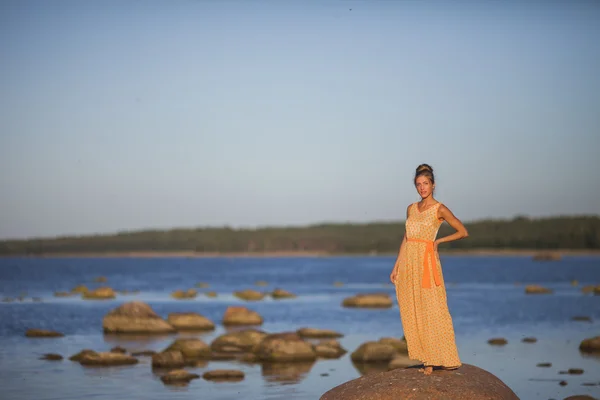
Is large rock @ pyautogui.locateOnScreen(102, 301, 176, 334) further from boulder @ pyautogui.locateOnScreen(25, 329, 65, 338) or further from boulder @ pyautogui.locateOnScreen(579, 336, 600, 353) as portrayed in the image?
boulder @ pyautogui.locateOnScreen(579, 336, 600, 353)

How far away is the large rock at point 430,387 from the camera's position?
15.0 m

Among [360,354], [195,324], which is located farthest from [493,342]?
[195,324]

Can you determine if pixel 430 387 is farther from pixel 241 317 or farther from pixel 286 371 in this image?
pixel 241 317

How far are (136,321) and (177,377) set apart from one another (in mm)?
16927

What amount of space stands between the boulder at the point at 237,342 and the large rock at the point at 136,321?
8.68m

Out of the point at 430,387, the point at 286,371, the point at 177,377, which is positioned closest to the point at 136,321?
the point at 286,371

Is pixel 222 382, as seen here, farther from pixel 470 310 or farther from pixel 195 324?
pixel 470 310

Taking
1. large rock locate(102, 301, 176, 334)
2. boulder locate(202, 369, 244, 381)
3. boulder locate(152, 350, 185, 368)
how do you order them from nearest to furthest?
boulder locate(202, 369, 244, 381)
boulder locate(152, 350, 185, 368)
large rock locate(102, 301, 176, 334)

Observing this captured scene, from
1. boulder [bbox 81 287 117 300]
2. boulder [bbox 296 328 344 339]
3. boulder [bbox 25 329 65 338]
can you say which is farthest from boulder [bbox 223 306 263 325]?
boulder [bbox 81 287 117 300]

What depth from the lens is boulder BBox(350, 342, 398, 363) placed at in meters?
32.8

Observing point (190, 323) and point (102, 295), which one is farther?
point (102, 295)

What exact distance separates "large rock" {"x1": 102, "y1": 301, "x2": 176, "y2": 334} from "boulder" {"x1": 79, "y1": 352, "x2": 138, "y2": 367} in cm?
1161

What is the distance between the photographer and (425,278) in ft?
48.8

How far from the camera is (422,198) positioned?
1495 cm
